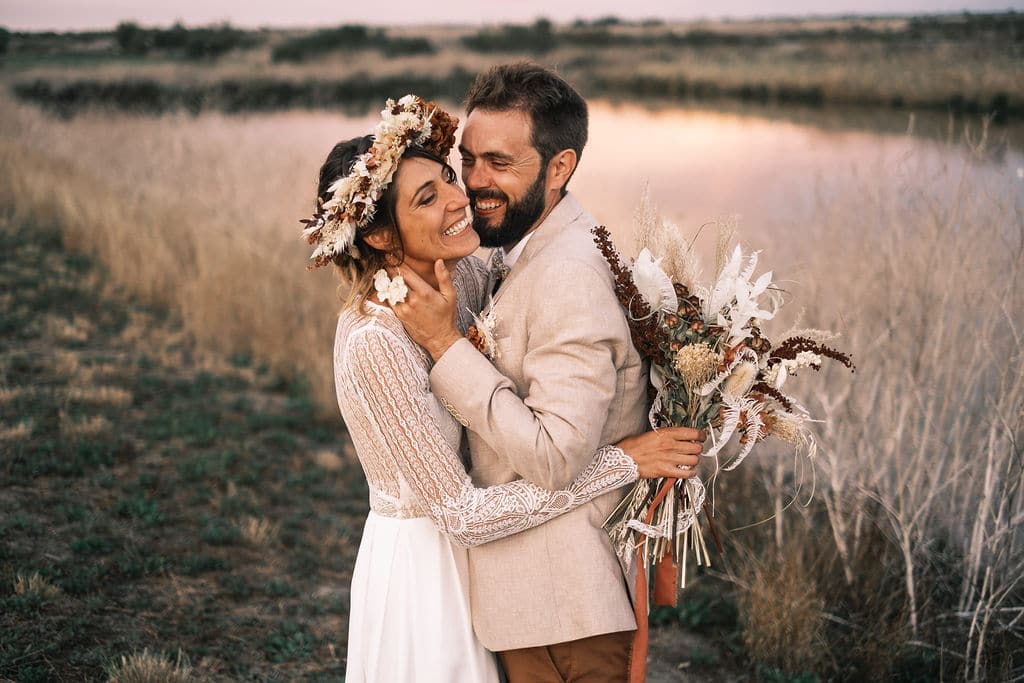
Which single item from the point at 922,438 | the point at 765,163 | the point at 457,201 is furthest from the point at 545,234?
the point at 765,163

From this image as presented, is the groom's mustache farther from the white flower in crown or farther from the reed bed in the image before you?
the reed bed

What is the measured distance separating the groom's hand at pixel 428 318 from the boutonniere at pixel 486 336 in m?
0.11

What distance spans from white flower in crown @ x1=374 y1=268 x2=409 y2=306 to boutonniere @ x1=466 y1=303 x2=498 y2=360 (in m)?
0.25

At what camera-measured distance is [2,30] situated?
406 inches

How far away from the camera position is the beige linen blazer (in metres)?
2.32

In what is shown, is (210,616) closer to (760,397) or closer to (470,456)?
(470,456)

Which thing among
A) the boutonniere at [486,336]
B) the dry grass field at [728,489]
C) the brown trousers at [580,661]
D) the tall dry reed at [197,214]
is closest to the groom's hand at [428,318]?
the boutonniere at [486,336]

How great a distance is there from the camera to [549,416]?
7.61 ft

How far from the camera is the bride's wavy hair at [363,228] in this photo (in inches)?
104

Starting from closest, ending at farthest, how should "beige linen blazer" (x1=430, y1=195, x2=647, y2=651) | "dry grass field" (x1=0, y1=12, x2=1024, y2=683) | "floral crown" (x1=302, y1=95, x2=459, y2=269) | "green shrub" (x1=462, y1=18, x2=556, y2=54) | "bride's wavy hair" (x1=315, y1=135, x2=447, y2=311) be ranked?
"beige linen blazer" (x1=430, y1=195, x2=647, y2=651), "floral crown" (x1=302, y1=95, x2=459, y2=269), "bride's wavy hair" (x1=315, y1=135, x2=447, y2=311), "dry grass field" (x1=0, y1=12, x2=1024, y2=683), "green shrub" (x1=462, y1=18, x2=556, y2=54)

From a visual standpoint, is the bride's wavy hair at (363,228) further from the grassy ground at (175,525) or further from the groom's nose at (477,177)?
the grassy ground at (175,525)

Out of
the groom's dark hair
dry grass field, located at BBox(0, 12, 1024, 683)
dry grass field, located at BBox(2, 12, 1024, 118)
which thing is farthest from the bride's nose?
dry grass field, located at BBox(2, 12, 1024, 118)

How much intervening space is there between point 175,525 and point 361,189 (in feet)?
11.8

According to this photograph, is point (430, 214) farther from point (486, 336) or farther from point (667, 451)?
point (667, 451)
